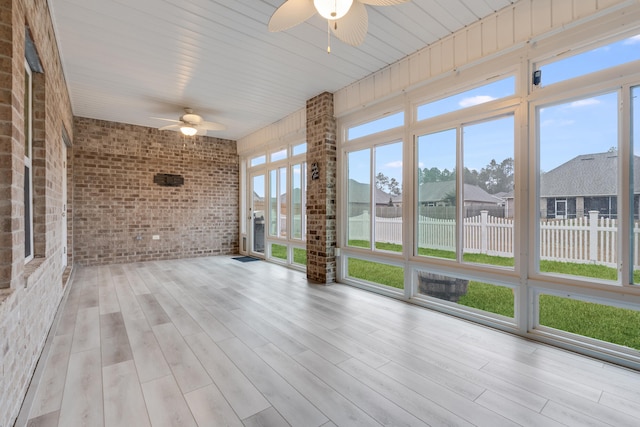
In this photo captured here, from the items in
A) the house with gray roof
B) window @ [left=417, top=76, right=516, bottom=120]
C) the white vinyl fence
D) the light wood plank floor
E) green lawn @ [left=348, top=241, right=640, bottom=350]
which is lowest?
the light wood plank floor

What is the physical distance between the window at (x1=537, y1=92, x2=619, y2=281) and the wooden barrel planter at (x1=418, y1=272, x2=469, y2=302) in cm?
93

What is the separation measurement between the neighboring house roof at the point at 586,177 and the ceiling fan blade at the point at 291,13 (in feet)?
8.45

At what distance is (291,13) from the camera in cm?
226

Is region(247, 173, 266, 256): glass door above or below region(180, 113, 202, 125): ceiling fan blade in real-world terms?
below

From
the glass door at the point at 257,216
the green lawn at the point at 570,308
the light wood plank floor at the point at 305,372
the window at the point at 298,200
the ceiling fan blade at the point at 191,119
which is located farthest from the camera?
the glass door at the point at 257,216

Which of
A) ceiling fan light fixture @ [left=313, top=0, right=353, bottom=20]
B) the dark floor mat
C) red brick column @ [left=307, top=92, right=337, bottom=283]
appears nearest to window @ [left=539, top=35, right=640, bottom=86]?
ceiling fan light fixture @ [left=313, top=0, right=353, bottom=20]

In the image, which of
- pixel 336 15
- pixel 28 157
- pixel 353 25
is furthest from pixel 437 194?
pixel 28 157

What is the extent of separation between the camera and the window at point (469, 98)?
3.05 metres

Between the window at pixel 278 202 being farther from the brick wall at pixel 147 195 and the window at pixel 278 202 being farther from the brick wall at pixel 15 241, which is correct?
the brick wall at pixel 15 241

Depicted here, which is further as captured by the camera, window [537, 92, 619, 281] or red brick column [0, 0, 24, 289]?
window [537, 92, 619, 281]

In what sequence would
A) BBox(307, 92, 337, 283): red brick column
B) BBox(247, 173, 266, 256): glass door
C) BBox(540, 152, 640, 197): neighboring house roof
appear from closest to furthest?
1. BBox(540, 152, 640, 197): neighboring house roof
2. BBox(307, 92, 337, 283): red brick column
3. BBox(247, 173, 266, 256): glass door

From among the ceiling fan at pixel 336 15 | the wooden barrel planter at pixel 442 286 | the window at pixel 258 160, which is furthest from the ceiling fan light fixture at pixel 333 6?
the window at pixel 258 160

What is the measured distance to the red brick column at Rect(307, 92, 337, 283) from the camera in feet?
15.9

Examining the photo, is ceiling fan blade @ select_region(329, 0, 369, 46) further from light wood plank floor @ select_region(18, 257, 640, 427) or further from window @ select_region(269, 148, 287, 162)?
window @ select_region(269, 148, 287, 162)
